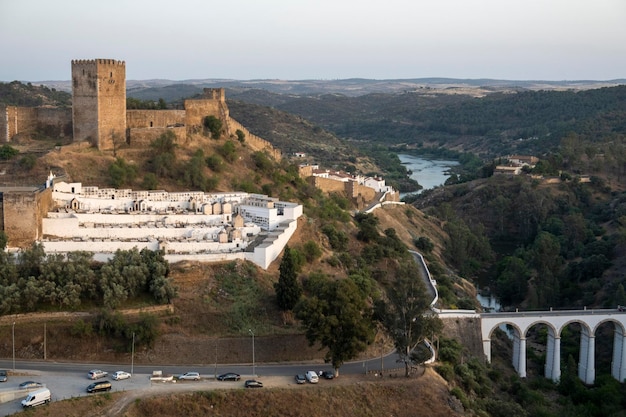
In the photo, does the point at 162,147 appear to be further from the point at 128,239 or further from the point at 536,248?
the point at 536,248

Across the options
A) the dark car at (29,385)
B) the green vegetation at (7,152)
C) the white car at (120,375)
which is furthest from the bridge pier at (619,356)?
the green vegetation at (7,152)

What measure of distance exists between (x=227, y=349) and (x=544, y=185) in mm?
38089

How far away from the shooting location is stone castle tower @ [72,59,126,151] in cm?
2817

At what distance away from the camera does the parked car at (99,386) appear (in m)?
17.3

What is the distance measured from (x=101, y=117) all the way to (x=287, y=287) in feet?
36.1

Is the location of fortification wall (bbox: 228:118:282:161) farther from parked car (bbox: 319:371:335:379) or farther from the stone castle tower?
parked car (bbox: 319:371:335:379)

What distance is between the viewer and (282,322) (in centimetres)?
2184

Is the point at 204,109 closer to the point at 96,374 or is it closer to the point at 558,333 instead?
the point at 558,333

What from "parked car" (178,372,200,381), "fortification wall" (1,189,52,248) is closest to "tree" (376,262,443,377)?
"parked car" (178,372,200,381)

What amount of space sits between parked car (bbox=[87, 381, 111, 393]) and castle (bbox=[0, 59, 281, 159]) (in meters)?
13.0

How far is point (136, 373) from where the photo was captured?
62.2 ft

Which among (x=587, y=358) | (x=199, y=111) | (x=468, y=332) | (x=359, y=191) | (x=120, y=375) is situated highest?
(x=199, y=111)

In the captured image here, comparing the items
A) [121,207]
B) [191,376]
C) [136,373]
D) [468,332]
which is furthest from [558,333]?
[121,207]

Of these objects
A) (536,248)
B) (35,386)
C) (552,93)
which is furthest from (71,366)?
(552,93)
